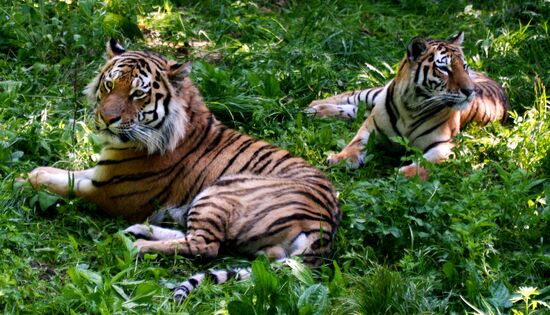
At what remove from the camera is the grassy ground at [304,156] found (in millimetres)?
4492

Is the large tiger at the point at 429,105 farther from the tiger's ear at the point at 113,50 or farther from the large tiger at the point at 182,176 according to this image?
the tiger's ear at the point at 113,50

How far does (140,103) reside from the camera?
5.62 metres

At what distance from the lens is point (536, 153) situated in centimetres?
655

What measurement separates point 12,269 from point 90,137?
6.00ft

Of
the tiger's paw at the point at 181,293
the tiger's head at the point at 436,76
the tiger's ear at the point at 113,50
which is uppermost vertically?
the tiger's ear at the point at 113,50

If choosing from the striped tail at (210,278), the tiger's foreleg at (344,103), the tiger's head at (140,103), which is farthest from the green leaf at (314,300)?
the tiger's foreleg at (344,103)

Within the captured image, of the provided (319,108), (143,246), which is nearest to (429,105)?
(319,108)

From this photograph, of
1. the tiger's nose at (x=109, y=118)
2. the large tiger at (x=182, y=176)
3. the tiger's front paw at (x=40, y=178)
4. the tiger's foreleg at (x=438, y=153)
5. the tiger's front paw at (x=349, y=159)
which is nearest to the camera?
the large tiger at (x=182, y=176)

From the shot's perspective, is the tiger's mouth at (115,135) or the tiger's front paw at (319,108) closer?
the tiger's mouth at (115,135)

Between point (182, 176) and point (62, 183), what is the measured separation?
0.76 m

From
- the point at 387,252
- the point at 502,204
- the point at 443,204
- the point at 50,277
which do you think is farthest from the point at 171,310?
the point at 502,204

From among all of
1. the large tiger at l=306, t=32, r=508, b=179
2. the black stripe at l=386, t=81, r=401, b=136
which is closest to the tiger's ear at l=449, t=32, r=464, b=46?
the large tiger at l=306, t=32, r=508, b=179

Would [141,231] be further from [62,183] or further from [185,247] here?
[62,183]

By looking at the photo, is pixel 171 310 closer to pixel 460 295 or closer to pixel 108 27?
pixel 460 295
